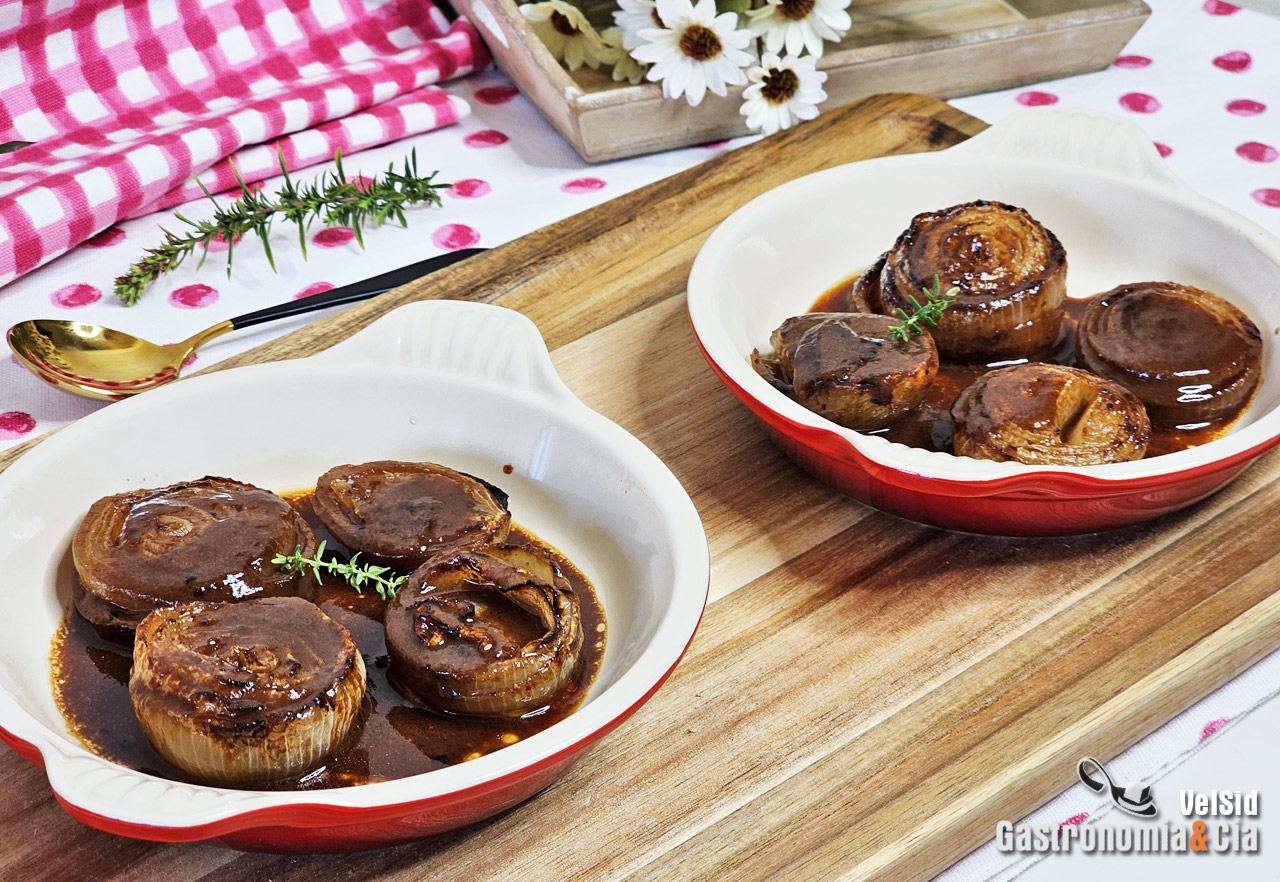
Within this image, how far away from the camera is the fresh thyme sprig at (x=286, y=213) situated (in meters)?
2.64

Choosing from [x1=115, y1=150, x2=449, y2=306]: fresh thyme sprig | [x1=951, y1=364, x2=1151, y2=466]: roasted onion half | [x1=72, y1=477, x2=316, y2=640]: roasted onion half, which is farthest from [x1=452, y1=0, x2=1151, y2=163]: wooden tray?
[x1=72, y1=477, x2=316, y2=640]: roasted onion half

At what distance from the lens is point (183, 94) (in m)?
3.18

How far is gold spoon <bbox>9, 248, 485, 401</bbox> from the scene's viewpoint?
227cm

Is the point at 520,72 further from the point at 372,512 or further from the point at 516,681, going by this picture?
the point at 516,681

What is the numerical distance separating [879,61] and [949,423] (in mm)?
1338

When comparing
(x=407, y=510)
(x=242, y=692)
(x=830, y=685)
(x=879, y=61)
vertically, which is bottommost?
(x=830, y=685)

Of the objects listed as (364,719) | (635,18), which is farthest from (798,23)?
(364,719)

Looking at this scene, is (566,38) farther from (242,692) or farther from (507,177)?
(242,692)

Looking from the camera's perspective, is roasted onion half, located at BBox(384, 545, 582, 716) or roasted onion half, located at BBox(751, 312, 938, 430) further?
roasted onion half, located at BBox(751, 312, 938, 430)

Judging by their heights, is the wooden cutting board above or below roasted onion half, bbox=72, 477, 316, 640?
below

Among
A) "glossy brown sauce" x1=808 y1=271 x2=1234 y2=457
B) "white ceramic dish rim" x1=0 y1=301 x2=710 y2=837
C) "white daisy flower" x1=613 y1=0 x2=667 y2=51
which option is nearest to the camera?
"white ceramic dish rim" x1=0 y1=301 x2=710 y2=837

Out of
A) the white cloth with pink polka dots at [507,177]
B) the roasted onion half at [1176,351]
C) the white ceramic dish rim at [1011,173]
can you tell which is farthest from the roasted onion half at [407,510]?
the roasted onion half at [1176,351]

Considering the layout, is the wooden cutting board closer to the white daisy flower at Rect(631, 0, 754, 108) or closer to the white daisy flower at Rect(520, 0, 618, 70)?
A: the white daisy flower at Rect(631, 0, 754, 108)

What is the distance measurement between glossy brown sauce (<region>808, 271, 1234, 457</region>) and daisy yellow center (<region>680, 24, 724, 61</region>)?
1.08m
